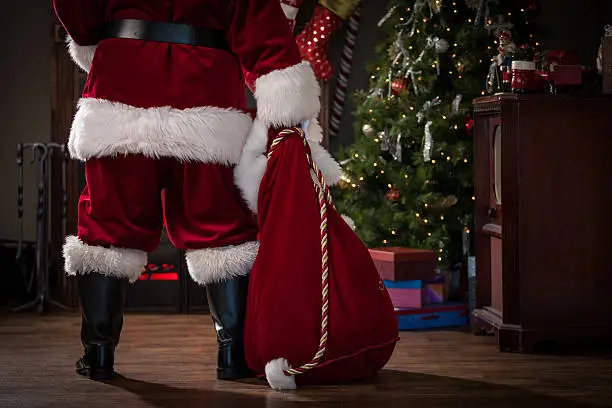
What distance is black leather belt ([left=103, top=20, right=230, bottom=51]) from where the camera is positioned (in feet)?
9.30

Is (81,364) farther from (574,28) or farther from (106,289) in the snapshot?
(574,28)

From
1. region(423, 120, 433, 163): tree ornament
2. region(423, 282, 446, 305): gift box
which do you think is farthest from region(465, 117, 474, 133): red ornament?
region(423, 282, 446, 305): gift box

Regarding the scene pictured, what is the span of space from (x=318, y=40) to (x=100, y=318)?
8.13ft

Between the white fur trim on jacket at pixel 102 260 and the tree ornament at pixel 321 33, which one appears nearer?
the white fur trim on jacket at pixel 102 260

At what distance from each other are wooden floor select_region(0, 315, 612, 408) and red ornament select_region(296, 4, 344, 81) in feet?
5.61

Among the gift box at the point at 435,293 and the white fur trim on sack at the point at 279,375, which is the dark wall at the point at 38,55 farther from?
the white fur trim on sack at the point at 279,375

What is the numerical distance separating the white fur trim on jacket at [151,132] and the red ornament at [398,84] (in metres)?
1.98

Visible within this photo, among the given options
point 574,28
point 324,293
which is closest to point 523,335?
point 324,293

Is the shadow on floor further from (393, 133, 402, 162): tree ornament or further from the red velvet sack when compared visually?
(393, 133, 402, 162): tree ornament

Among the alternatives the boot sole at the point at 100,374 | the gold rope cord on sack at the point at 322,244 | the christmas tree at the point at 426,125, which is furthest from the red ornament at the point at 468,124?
the boot sole at the point at 100,374

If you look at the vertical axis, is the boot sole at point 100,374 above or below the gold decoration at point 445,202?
below

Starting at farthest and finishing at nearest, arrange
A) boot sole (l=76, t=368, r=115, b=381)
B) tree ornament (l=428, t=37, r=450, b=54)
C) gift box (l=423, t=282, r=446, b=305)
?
tree ornament (l=428, t=37, r=450, b=54) → gift box (l=423, t=282, r=446, b=305) → boot sole (l=76, t=368, r=115, b=381)

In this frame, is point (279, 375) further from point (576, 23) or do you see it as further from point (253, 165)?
point (576, 23)

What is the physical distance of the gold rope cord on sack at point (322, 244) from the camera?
2742 mm
